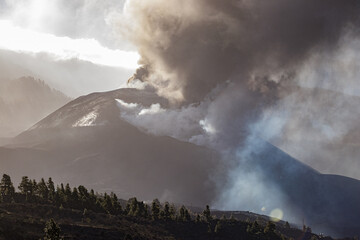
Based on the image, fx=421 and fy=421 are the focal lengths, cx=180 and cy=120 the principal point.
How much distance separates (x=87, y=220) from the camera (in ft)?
377

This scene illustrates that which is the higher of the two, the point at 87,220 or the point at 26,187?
the point at 26,187

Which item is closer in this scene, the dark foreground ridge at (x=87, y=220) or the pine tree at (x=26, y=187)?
the dark foreground ridge at (x=87, y=220)

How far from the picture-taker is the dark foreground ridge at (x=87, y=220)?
296 ft

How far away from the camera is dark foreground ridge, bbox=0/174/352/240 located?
9019cm

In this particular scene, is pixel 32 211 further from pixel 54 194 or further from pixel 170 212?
pixel 170 212

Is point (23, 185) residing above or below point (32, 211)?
above

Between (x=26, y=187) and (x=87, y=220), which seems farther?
(x=26, y=187)

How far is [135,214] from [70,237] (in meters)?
67.1

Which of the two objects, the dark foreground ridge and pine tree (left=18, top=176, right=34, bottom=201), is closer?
the dark foreground ridge

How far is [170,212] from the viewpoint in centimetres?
16162

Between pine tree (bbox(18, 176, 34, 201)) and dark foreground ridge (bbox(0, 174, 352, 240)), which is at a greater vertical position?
pine tree (bbox(18, 176, 34, 201))

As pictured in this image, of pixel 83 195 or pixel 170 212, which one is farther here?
pixel 170 212

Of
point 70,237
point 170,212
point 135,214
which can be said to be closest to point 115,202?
point 135,214

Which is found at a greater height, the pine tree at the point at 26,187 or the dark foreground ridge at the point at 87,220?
the pine tree at the point at 26,187
